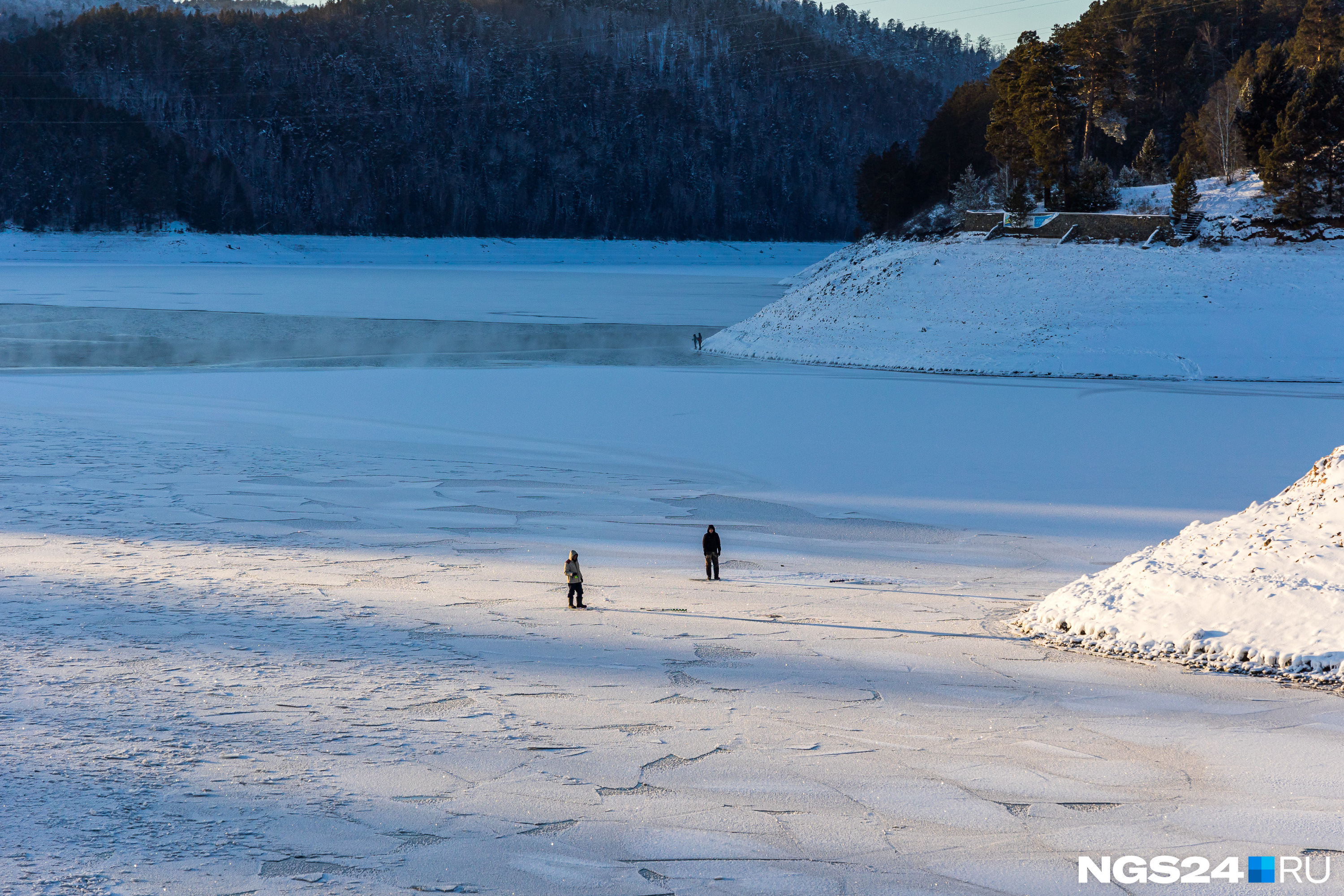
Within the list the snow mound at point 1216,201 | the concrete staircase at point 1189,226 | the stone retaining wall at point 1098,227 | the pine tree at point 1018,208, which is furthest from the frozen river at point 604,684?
the pine tree at point 1018,208

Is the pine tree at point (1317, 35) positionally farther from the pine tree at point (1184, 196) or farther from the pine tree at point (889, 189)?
the pine tree at point (1184, 196)

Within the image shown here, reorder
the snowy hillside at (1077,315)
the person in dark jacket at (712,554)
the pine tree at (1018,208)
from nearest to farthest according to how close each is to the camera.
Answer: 1. the person in dark jacket at (712,554)
2. the snowy hillside at (1077,315)
3. the pine tree at (1018,208)

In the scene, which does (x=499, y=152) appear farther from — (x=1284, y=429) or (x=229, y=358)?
(x=1284, y=429)

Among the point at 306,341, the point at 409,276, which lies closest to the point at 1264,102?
the point at 306,341

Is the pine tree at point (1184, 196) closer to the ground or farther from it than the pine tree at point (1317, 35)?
closer to the ground

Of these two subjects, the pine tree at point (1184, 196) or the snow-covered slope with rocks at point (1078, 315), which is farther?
the pine tree at point (1184, 196)

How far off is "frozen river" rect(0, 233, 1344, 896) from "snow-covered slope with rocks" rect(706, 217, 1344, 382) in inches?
680

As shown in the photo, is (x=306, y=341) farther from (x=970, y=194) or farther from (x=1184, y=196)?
(x=970, y=194)

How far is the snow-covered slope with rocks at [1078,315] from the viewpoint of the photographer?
39.1 metres

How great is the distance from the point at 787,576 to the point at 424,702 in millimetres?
6333

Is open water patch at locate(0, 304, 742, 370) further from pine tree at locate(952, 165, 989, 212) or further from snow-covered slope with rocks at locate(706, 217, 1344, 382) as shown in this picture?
pine tree at locate(952, 165, 989, 212)

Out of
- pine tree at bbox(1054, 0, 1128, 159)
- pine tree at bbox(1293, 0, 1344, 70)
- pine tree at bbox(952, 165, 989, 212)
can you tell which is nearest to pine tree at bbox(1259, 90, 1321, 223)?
pine tree at bbox(1054, 0, 1128, 159)

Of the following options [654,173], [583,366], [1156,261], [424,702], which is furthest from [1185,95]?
[654,173]

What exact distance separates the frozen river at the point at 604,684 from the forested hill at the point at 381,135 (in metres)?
143
